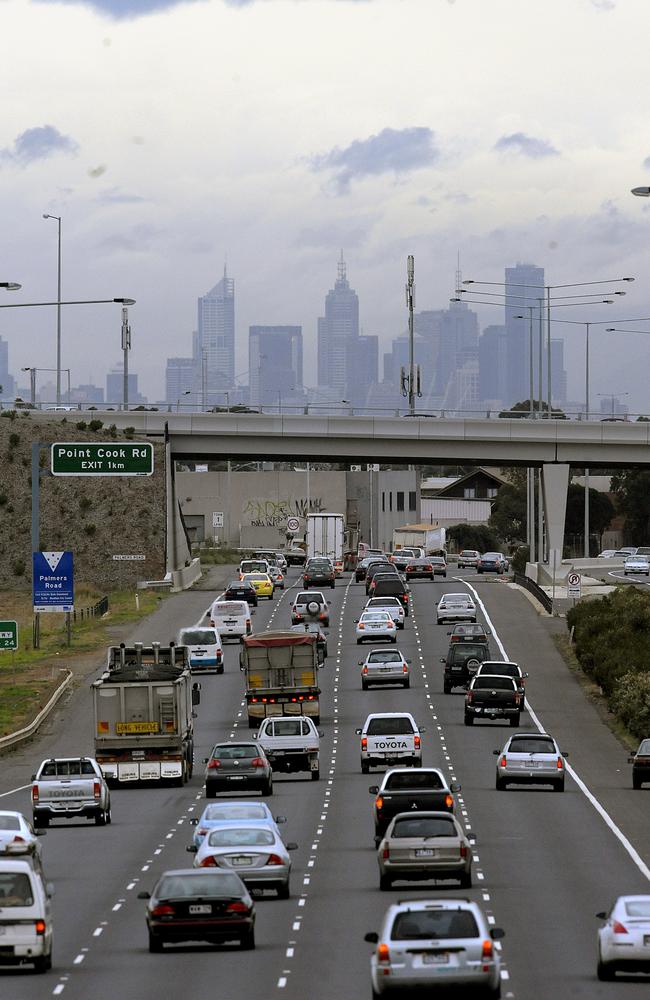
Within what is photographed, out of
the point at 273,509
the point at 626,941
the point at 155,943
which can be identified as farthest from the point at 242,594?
the point at 273,509

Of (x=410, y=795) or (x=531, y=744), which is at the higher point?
(x=410, y=795)

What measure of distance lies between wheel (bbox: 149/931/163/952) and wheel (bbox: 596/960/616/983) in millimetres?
5107

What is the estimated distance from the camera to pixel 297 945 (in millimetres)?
21250

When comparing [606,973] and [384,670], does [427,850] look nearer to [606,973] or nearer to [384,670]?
[606,973]

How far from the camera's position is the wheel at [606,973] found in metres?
18.3

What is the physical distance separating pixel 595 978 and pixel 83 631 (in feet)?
198

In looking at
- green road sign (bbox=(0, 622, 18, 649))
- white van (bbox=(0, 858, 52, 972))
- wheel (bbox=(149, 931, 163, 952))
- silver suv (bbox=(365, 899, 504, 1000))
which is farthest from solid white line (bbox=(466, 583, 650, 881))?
green road sign (bbox=(0, 622, 18, 649))

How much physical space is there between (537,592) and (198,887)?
69.4 meters

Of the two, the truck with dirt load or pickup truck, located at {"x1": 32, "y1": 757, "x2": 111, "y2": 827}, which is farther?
the truck with dirt load

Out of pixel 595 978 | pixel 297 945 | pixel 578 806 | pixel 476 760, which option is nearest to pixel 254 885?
pixel 297 945

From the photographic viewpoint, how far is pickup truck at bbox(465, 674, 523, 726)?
50.8 meters

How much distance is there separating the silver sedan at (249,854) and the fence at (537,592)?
192 ft

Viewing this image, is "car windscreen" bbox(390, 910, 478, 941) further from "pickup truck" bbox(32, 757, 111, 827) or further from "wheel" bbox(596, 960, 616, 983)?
Answer: "pickup truck" bbox(32, 757, 111, 827)

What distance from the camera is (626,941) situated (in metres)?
18.1
